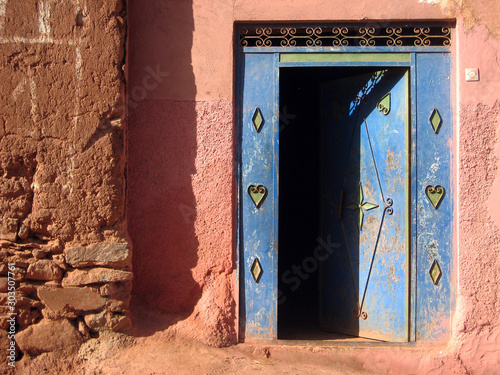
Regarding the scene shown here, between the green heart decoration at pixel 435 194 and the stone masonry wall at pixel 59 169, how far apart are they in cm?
214

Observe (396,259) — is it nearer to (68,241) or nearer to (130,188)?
(130,188)

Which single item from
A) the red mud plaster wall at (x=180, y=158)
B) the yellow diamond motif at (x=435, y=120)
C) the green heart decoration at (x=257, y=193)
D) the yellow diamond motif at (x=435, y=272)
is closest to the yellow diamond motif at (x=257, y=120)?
the red mud plaster wall at (x=180, y=158)

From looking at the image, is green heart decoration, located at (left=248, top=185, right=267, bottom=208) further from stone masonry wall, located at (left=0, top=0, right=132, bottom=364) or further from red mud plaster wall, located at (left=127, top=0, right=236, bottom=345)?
stone masonry wall, located at (left=0, top=0, right=132, bottom=364)

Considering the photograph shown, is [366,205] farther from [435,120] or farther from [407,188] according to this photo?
[435,120]

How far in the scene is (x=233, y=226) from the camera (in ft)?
11.8

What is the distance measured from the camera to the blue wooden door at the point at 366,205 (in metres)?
3.72

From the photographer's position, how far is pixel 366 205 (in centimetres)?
400

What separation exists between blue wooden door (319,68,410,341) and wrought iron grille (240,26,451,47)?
0.26 meters

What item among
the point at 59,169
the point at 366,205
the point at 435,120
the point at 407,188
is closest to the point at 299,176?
the point at 366,205

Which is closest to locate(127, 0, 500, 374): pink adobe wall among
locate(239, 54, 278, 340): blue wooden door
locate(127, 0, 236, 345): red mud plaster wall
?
locate(127, 0, 236, 345): red mud plaster wall

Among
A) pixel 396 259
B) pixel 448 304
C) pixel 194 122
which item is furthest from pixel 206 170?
pixel 448 304

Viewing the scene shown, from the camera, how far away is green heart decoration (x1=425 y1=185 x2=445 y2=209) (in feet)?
11.8

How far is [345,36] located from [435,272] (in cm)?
182

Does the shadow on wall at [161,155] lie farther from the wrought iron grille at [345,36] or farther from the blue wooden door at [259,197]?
the wrought iron grille at [345,36]
